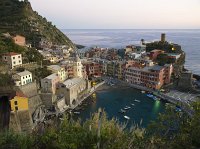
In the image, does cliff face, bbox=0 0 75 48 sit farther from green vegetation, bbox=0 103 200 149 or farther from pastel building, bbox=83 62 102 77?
green vegetation, bbox=0 103 200 149

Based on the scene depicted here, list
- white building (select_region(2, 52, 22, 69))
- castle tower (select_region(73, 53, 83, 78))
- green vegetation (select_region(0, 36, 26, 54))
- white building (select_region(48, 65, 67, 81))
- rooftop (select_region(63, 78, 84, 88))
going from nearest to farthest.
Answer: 1. white building (select_region(2, 52, 22, 69))
2. rooftop (select_region(63, 78, 84, 88))
3. green vegetation (select_region(0, 36, 26, 54))
4. white building (select_region(48, 65, 67, 81))
5. castle tower (select_region(73, 53, 83, 78))

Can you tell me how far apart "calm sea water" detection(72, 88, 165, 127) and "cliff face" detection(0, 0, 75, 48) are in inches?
914

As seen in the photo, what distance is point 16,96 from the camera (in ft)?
75.2

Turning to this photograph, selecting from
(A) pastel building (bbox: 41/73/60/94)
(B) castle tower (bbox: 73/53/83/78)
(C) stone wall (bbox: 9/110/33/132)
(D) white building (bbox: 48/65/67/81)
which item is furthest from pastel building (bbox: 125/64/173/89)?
(C) stone wall (bbox: 9/110/33/132)

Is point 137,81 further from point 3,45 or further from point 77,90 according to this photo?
point 3,45

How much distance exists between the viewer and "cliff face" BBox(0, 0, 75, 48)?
5006cm

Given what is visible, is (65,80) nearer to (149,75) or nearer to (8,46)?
(8,46)

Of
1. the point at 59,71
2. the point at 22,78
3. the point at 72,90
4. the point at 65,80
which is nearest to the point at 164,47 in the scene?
the point at 65,80

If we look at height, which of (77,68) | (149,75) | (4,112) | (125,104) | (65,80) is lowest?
(125,104)

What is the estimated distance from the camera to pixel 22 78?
2767 cm

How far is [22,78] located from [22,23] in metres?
28.7

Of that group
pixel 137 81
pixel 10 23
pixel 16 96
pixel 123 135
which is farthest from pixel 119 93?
pixel 10 23

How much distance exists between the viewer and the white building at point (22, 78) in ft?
89.0

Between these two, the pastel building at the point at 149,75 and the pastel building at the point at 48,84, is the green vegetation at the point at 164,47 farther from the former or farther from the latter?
the pastel building at the point at 48,84
